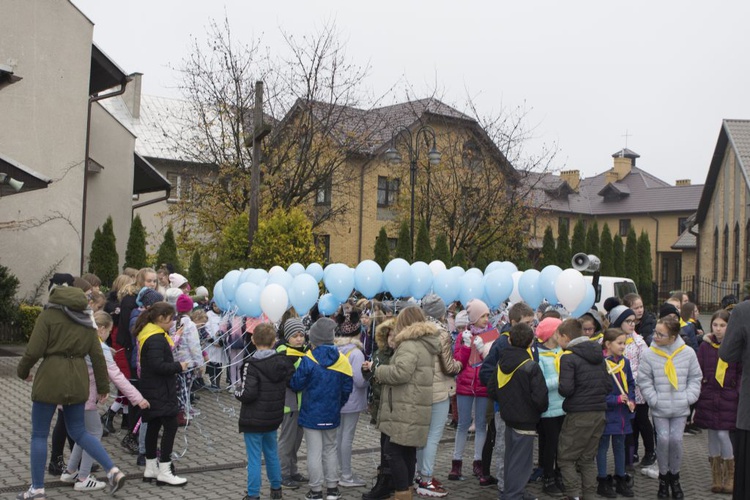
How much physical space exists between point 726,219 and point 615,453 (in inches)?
1386

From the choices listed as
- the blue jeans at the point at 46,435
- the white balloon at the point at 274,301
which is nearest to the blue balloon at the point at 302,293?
the white balloon at the point at 274,301

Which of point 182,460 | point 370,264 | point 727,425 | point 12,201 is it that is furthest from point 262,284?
point 12,201

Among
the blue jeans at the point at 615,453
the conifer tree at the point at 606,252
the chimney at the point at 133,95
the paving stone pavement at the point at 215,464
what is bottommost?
the paving stone pavement at the point at 215,464

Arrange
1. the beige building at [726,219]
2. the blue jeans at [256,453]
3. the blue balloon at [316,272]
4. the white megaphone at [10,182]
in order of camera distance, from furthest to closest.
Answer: the beige building at [726,219] < the white megaphone at [10,182] < the blue balloon at [316,272] < the blue jeans at [256,453]

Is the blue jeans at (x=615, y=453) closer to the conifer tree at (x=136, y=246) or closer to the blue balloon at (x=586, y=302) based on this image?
the blue balloon at (x=586, y=302)

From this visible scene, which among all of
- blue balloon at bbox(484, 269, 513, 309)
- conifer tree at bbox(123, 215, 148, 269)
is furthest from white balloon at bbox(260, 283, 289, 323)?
conifer tree at bbox(123, 215, 148, 269)

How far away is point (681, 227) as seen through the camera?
60.4 meters

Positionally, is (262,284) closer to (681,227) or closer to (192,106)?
(192,106)

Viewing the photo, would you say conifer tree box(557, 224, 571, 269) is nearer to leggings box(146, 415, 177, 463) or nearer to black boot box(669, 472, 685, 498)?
black boot box(669, 472, 685, 498)

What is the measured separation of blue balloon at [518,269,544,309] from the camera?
1086cm

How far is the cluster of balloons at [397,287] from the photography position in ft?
32.4

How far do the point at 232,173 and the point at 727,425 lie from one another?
19.3m

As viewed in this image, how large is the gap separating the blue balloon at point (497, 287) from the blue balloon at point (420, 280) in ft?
2.75

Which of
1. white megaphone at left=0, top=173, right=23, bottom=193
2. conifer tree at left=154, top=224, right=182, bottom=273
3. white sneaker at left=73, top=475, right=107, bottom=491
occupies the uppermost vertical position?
white megaphone at left=0, top=173, right=23, bottom=193
